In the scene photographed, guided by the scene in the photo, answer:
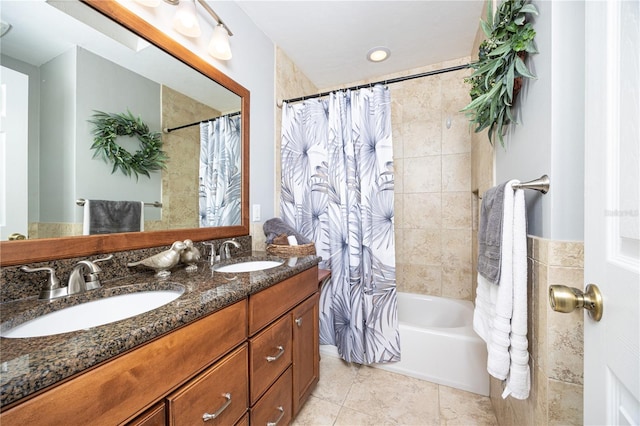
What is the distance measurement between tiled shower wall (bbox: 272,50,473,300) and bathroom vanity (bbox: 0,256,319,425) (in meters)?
1.40

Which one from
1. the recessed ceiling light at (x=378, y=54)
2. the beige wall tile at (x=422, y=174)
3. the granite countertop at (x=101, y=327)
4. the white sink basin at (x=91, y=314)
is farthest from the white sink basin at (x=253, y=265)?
the recessed ceiling light at (x=378, y=54)

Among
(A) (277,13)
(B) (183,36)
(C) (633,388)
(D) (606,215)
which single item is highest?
(A) (277,13)

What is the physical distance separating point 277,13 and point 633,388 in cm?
212

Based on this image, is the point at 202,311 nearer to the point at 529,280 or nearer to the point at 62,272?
the point at 62,272

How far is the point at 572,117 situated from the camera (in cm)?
75

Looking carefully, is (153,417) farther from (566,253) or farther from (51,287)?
(566,253)

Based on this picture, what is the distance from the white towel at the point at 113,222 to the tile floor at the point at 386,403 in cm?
128

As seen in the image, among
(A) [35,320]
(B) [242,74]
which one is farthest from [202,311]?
(B) [242,74]

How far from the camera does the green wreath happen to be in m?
0.91

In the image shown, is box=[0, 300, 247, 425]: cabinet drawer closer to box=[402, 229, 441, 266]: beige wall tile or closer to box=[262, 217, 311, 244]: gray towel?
box=[262, 217, 311, 244]: gray towel

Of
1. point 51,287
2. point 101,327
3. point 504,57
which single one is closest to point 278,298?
point 101,327

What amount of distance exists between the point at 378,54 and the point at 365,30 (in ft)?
0.96

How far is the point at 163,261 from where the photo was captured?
3.08 feet

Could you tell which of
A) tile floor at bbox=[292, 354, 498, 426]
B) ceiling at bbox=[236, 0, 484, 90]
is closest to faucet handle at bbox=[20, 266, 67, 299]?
tile floor at bbox=[292, 354, 498, 426]
